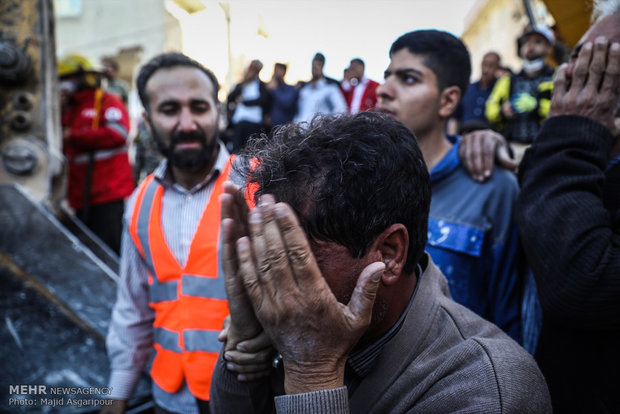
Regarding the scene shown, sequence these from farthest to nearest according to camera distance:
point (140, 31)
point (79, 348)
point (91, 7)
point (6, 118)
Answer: point (91, 7) < point (140, 31) < point (6, 118) < point (79, 348)

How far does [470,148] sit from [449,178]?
17 cm

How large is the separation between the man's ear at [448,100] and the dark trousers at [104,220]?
12.5ft

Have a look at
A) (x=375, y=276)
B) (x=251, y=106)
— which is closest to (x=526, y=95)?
(x=251, y=106)

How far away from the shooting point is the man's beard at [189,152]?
7.07 feet

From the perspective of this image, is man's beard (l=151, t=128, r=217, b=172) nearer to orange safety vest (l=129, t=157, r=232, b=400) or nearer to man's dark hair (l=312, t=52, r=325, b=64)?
orange safety vest (l=129, t=157, r=232, b=400)

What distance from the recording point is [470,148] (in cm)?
197

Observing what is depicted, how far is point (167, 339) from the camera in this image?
1.91 metres

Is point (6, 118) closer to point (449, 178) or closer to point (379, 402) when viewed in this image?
point (449, 178)

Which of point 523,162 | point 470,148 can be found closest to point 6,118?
point 470,148

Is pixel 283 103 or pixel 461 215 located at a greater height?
pixel 461 215

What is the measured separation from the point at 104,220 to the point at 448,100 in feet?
12.9

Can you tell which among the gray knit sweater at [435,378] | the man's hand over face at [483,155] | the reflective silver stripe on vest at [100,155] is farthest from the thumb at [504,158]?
the reflective silver stripe on vest at [100,155]

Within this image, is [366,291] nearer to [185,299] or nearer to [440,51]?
[185,299]

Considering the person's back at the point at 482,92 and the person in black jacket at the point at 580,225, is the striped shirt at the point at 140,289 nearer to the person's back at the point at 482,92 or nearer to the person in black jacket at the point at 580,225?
the person in black jacket at the point at 580,225
